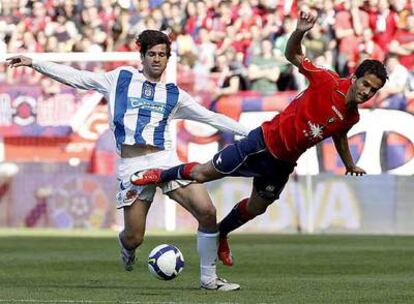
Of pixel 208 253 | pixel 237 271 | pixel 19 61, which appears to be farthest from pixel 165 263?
pixel 237 271

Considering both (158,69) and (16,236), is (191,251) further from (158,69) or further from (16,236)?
(158,69)

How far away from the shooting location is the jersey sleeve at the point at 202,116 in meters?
12.9

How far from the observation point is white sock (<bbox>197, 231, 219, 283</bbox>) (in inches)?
485

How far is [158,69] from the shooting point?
12.6 meters

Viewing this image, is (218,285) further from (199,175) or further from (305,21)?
(305,21)

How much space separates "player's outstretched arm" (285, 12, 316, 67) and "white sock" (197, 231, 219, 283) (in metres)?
1.83

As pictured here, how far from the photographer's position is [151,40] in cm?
1247

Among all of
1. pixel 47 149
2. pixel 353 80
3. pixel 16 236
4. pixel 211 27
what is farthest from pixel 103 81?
pixel 211 27

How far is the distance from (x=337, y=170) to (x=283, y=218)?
1295mm

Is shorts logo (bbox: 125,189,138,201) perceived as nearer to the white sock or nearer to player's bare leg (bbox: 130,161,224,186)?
player's bare leg (bbox: 130,161,224,186)

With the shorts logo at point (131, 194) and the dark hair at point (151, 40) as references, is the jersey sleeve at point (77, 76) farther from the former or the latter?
the shorts logo at point (131, 194)

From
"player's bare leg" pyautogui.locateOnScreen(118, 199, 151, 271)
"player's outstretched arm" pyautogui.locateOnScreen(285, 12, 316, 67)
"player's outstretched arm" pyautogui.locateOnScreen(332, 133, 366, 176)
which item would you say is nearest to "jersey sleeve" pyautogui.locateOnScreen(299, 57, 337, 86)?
"player's outstretched arm" pyautogui.locateOnScreen(285, 12, 316, 67)

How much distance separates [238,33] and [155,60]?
14.1 meters

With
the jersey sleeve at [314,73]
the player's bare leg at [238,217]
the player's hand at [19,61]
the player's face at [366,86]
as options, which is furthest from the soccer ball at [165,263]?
the player's face at [366,86]
